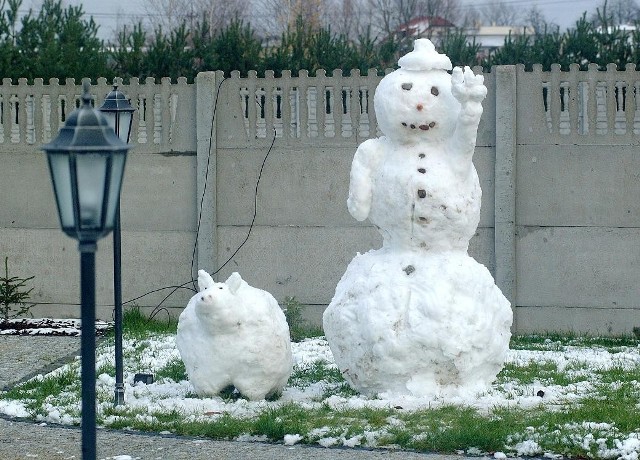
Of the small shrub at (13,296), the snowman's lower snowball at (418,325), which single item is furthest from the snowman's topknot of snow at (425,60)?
the small shrub at (13,296)

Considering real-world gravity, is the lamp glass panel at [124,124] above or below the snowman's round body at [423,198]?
above

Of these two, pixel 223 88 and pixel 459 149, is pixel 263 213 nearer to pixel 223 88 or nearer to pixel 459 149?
pixel 223 88

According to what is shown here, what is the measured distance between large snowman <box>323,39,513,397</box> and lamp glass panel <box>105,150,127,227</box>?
382 cm

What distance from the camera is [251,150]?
522 inches

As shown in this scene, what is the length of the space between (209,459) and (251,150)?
6181mm

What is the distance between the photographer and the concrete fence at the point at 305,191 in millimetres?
12633

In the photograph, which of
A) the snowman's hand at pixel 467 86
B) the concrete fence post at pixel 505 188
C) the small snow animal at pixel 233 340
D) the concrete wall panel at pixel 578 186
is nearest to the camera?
the snowman's hand at pixel 467 86

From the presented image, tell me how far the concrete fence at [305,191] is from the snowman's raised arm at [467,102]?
367cm

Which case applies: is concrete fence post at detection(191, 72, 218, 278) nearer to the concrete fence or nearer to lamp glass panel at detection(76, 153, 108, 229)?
the concrete fence

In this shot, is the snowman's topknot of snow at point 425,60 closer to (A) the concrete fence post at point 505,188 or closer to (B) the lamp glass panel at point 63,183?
(A) the concrete fence post at point 505,188

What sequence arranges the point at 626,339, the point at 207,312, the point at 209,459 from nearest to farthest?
1. the point at 209,459
2. the point at 207,312
3. the point at 626,339

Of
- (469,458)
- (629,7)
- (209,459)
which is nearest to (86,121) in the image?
(209,459)

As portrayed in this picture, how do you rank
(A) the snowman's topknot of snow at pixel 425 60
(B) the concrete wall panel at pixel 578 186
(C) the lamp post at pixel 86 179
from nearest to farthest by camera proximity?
(C) the lamp post at pixel 86 179
(A) the snowman's topknot of snow at pixel 425 60
(B) the concrete wall panel at pixel 578 186

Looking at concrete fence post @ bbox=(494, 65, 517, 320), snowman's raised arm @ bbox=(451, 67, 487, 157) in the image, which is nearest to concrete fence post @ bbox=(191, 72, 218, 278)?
concrete fence post @ bbox=(494, 65, 517, 320)
